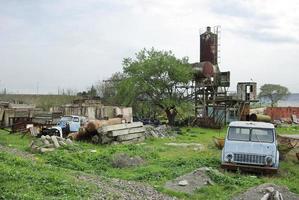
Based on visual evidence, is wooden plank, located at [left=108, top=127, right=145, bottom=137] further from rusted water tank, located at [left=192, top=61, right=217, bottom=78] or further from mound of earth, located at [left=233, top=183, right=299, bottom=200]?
rusted water tank, located at [left=192, top=61, right=217, bottom=78]

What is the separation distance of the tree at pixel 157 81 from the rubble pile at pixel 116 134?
52.9 feet

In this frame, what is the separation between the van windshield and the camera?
17266 millimetres

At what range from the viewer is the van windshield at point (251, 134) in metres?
17.3

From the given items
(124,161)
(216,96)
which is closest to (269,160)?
(124,161)

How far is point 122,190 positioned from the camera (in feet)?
41.7

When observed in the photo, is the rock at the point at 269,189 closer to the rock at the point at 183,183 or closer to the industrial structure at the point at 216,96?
the rock at the point at 183,183

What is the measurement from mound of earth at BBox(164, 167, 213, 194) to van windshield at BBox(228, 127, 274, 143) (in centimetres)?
312

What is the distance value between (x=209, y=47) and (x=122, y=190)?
39521 millimetres

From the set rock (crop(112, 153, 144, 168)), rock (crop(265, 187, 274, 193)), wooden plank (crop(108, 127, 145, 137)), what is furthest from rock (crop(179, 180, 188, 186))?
wooden plank (crop(108, 127, 145, 137))

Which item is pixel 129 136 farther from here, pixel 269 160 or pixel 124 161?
pixel 269 160

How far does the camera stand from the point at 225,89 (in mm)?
48312

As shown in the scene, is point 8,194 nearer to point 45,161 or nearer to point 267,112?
point 45,161

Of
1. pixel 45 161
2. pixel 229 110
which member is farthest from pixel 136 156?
pixel 229 110

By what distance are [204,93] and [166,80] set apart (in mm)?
5572
